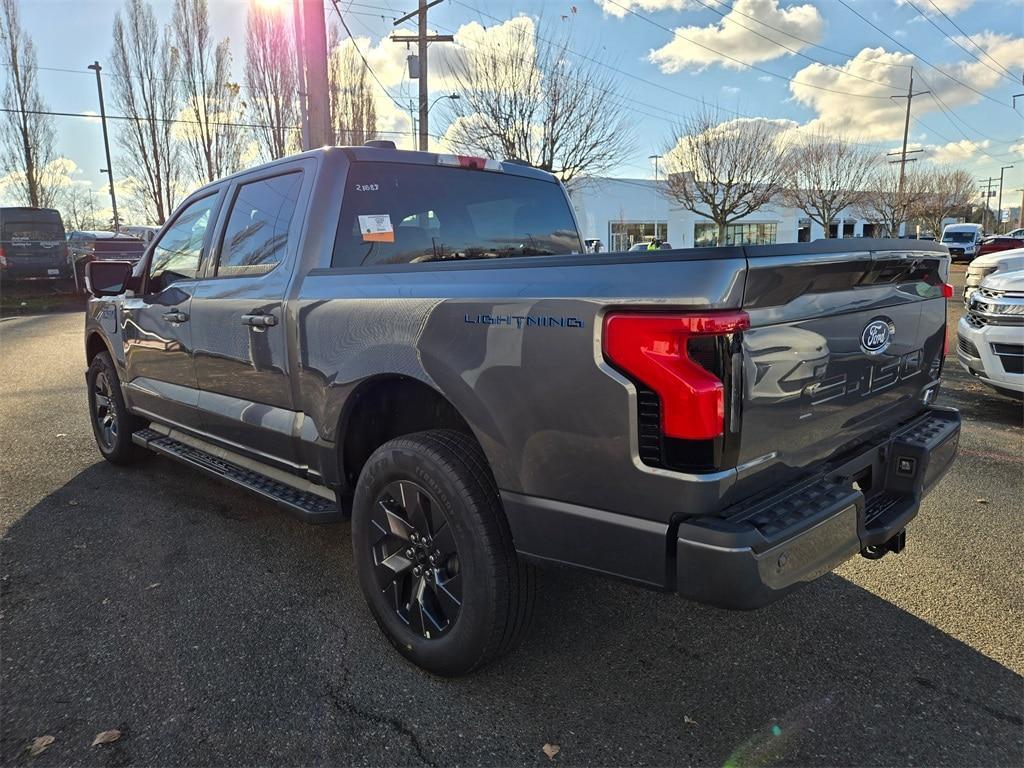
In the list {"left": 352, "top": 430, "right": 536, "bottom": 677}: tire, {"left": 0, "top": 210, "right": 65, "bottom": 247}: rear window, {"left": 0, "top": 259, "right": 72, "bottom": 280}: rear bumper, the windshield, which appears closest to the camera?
{"left": 352, "top": 430, "right": 536, "bottom": 677}: tire

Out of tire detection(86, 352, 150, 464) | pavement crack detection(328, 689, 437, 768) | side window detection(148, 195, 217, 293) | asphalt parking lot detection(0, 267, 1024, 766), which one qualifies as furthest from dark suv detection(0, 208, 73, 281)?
pavement crack detection(328, 689, 437, 768)

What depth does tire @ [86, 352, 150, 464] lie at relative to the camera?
4.88 metres

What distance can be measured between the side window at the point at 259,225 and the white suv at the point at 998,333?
5289mm

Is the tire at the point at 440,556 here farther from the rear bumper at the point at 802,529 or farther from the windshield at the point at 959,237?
the windshield at the point at 959,237

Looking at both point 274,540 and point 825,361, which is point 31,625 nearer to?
point 274,540

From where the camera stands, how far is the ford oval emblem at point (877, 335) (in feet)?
7.52

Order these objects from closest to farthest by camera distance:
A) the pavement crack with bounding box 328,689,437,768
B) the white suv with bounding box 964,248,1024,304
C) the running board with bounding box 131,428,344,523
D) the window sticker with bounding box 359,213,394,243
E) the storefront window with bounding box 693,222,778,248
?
the pavement crack with bounding box 328,689,437,768
the running board with bounding box 131,428,344,523
the window sticker with bounding box 359,213,394,243
the white suv with bounding box 964,248,1024,304
the storefront window with bounding box 693,222,778,248

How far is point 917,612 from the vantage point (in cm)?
286

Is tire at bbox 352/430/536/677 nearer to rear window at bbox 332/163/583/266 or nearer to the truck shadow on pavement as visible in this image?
the truck shadow on pavement

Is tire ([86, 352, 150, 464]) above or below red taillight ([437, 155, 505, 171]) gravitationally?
below

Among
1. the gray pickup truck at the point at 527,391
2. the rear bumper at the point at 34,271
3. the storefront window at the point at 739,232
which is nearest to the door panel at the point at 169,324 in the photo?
the gray pickup truck at the point at 527,391

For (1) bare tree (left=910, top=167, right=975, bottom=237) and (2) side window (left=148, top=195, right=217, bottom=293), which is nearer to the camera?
(2) side window (left=148, top=195, right=217, bottom=293)

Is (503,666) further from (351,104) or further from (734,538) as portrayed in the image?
(351,104)

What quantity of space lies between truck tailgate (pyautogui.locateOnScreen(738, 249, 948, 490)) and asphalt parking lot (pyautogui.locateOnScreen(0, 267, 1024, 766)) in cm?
84
